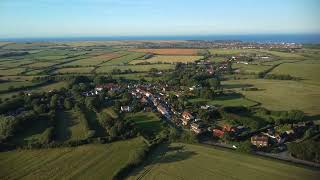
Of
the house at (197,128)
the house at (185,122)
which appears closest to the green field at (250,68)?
the house at (185,122)

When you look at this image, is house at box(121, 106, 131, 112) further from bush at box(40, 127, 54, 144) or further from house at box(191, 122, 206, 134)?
bush at box(40, 127, 54, 144)

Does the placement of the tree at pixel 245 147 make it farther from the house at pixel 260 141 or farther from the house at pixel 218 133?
the house at pixel 218 133

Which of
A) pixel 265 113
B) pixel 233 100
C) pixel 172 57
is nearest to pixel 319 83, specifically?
pixel 233 100

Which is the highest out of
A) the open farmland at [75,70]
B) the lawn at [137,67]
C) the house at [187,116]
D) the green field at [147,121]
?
the house at [187,116]

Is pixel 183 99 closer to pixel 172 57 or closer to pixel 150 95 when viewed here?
pixel 150 95

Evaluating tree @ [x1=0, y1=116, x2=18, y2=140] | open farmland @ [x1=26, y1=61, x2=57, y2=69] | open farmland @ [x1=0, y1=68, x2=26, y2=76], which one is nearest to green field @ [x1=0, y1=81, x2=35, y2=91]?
open farmland @ [x1=0, y1=68, x2=26, y2=76]

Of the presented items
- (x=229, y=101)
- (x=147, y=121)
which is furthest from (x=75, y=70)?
(x=147, y=121)
